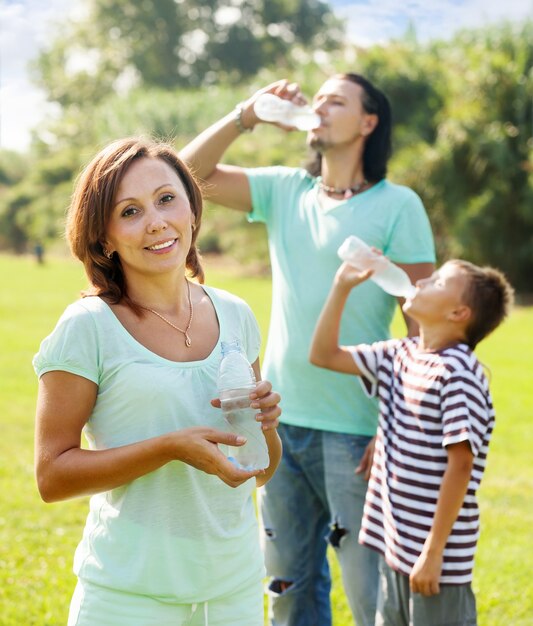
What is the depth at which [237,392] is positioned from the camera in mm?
2051

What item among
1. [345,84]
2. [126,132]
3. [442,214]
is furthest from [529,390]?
[126,132]

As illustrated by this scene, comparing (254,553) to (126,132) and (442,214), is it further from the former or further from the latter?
(126,132)

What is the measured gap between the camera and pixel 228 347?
2172mm

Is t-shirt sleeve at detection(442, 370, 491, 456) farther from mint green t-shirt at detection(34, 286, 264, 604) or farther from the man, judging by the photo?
mint green t-shirt at detection(34, 286, 264, 604)

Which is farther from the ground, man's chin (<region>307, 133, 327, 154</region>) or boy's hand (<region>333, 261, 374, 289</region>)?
man's chin (<region>307, 133, 327, 154</region>)

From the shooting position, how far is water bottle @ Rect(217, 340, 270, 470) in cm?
→ 205

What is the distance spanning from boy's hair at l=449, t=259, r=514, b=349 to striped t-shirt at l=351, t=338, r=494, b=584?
0.09 meters

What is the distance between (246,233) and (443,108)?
562 cm

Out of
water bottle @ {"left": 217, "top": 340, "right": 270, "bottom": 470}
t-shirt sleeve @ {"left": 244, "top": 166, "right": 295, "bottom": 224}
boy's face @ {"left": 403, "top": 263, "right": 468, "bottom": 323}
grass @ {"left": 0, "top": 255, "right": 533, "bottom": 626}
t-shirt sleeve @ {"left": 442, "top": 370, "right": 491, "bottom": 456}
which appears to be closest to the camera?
water bottle @ {"left": 217, "top": 340, "right": 270, "bottom": 470}

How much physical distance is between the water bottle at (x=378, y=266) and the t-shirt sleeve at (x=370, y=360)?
21cm

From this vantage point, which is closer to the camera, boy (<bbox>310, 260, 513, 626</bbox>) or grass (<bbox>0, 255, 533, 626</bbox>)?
boy (<bbox>310, 260, 513, 626</bbox>)

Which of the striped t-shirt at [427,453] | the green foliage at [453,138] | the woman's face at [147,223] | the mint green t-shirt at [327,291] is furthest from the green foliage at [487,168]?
the woman's face at [147,223]

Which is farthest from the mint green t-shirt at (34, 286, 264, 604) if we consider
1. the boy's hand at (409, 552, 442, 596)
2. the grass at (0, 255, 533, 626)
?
the grass at (0, 255, 533, 626)

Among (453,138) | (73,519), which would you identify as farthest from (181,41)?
(73,519)
